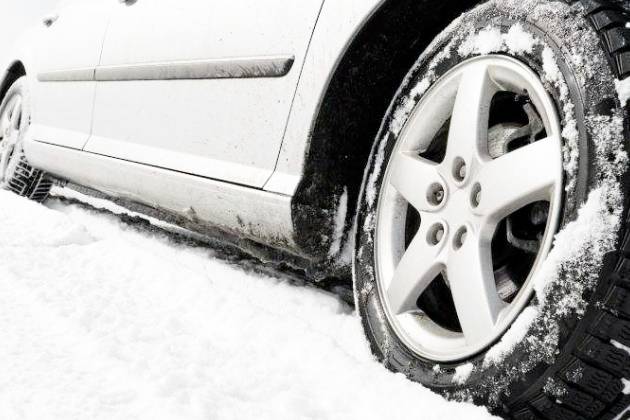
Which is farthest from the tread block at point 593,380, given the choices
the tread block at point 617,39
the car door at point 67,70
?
the car door at point 67,70

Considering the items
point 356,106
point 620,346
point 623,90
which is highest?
point 623,90

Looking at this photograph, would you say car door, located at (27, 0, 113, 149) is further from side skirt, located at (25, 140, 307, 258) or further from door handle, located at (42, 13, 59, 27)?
side skirt, located at (25, 140, 307, 258)

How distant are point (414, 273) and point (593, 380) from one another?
1.46ft

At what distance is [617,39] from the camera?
0.92m

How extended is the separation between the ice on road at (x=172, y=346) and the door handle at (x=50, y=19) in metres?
1.79

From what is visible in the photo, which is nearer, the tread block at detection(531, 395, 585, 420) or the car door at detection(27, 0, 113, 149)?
the tread block at detection(531, 395, 585, 420)

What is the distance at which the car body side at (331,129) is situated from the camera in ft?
A: 4.55

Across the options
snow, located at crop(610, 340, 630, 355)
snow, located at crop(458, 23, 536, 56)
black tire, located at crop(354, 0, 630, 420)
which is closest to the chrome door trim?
snow, located at crop(458, 23, 536, 56)

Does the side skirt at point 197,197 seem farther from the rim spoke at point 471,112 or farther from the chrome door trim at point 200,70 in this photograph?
the rim spoke at point 471,112

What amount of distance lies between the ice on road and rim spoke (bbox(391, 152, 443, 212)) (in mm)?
384

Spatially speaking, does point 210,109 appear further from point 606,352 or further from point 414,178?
point 606,352

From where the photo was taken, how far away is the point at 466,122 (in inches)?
47.3

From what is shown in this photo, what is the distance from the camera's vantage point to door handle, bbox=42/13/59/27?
10.7 ft

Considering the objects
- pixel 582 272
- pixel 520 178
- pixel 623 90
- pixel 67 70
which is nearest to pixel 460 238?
pixel 520 178
